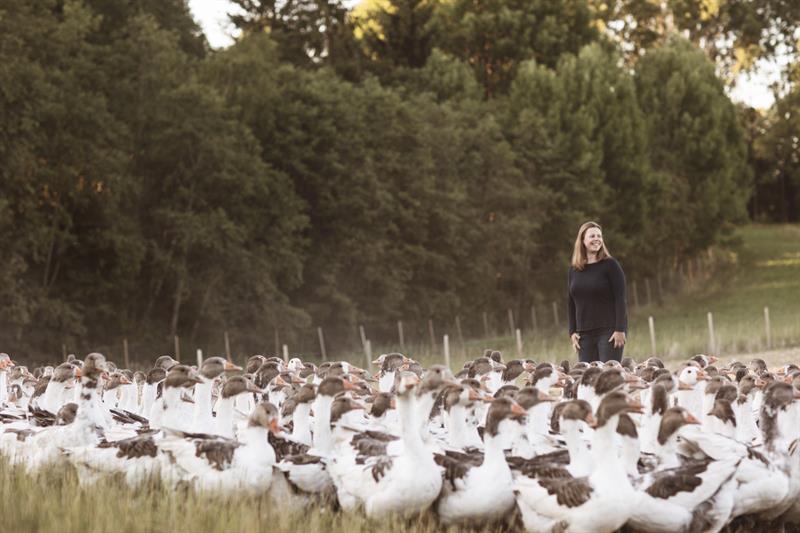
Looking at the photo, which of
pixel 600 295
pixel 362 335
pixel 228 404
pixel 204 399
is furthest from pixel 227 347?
pixel 228 404

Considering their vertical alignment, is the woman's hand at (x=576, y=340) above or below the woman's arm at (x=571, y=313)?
below

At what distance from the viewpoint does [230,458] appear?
1067 centimetres

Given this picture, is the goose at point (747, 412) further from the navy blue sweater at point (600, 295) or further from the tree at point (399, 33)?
the tree at point (399, 33)

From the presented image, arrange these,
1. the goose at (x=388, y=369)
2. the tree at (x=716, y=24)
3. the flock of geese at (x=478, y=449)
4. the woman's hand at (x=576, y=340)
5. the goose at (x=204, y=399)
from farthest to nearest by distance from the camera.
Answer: the tree at (x=716, y=24)
the woman's hand at (x=576, y=340)
the goose at (x=388, y=369)
the goose at (x=204, y=399)
the flock of geese at (x=478, y=449)

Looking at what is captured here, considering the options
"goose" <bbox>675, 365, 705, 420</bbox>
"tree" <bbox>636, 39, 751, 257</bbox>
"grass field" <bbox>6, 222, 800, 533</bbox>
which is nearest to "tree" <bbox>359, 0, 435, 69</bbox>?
"tree" <bbox>636, 39, 751, 257</bbox>

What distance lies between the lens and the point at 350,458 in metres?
10.7

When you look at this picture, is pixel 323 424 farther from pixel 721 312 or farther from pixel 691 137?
pixel 691 137

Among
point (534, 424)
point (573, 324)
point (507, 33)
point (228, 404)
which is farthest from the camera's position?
point (507, 33)

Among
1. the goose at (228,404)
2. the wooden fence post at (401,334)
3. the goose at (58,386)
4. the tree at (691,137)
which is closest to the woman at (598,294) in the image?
Answer: the goose at (228,404)

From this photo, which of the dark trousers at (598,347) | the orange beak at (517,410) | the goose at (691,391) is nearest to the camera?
the orange beak at (517,410)

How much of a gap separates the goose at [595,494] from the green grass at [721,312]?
19120 mm

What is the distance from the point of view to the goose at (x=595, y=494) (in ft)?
30.9

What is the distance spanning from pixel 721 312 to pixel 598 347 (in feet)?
131

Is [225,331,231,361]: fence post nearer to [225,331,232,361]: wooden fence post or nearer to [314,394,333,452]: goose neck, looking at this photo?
Answer: [225,331,232,361]: wooden fence post
